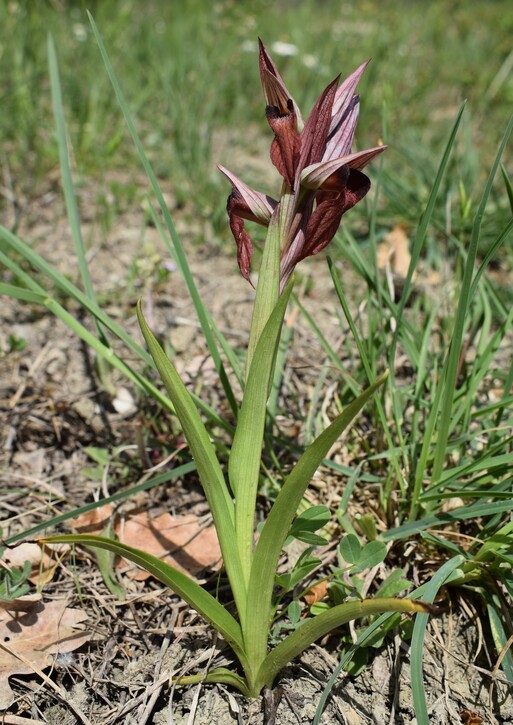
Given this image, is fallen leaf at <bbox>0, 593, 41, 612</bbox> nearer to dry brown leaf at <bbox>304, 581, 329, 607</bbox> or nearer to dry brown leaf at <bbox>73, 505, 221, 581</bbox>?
dry brown leaf at <bbox>73, 505, 221, 581</bbox>

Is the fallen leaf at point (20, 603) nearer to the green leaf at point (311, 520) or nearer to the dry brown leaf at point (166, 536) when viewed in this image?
the dry brown leaf at point (166, 536)

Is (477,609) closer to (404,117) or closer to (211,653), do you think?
(211,653)

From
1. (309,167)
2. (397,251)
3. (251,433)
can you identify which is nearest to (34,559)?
(251,433)

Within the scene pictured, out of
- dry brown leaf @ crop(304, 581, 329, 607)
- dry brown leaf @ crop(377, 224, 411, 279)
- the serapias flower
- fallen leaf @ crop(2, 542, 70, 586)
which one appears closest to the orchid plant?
the serapias flower

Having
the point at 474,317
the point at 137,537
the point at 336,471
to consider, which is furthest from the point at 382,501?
the point at 474,317

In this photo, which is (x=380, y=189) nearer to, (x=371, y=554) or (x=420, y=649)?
(x=371, y=554)

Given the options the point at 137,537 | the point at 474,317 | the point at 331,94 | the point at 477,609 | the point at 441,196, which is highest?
the point at 441,196
